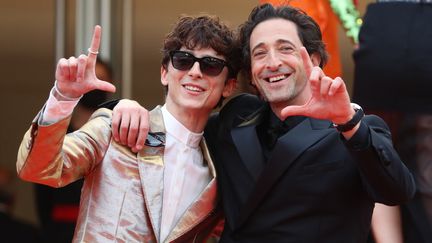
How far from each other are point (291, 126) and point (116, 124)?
0.57 m

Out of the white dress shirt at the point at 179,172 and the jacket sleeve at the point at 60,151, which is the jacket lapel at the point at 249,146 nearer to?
the white dress shirt at the point at 179,172

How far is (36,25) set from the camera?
5.33 m

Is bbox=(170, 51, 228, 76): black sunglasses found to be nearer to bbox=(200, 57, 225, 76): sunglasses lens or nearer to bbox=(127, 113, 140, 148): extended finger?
bbox=(200, 57, 225, 76): sunglasses lens

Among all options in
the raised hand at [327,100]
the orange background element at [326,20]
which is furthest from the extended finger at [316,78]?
the orange background element at [326,20]

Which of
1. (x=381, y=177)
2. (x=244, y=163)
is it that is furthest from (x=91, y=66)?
(x=381, y=177)

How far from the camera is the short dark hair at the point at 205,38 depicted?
126 inches

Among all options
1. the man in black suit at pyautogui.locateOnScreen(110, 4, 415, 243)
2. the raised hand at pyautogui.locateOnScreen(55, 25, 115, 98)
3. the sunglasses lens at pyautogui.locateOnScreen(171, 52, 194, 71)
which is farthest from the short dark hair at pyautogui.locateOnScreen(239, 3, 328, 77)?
the raised hand at pyautogui.locateOnScreen(55, 25, 115, 98)

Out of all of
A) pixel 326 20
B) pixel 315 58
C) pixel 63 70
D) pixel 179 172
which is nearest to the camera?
pixel 63 70

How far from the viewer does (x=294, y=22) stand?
322 centimetres

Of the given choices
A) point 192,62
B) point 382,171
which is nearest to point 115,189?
point 192,62

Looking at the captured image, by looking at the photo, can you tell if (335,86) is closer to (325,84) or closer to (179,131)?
(325,84)

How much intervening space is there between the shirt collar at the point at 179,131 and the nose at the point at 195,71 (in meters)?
0.17

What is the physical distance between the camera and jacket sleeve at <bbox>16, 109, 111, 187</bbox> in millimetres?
2738

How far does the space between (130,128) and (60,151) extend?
31 cm
